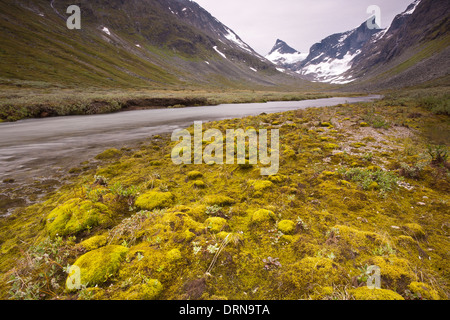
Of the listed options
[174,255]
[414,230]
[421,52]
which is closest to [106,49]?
[174,255]

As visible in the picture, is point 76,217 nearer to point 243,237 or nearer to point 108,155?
point 243,237

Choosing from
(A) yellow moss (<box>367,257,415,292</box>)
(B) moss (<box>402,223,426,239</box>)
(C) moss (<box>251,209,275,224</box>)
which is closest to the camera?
(A) yellow moss (<box>367,257,415,292</box>)

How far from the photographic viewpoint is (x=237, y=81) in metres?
158

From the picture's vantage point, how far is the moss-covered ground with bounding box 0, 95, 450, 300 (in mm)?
3059

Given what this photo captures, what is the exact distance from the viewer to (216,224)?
178 inches

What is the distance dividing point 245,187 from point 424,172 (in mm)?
6240

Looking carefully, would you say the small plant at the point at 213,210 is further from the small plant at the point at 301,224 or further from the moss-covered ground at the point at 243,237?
the small plant at the point at 301,224

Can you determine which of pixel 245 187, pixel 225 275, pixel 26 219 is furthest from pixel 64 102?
pixel 225 275

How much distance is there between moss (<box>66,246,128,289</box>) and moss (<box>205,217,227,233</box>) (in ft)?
5.75

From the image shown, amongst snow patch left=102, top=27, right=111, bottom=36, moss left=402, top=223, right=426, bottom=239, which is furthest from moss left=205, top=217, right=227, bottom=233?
snow patch left=102, top=27, right=111, bottom=36

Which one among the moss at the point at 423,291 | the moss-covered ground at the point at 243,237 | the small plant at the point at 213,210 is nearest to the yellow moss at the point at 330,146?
the moss-covered ground at the point at 243,237

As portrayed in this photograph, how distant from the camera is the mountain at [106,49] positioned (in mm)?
58775

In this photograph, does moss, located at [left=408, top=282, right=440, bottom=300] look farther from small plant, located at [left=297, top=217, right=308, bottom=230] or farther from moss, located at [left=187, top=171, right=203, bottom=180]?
moss, located at [left=187, top=171, right=203, bottom=180]
